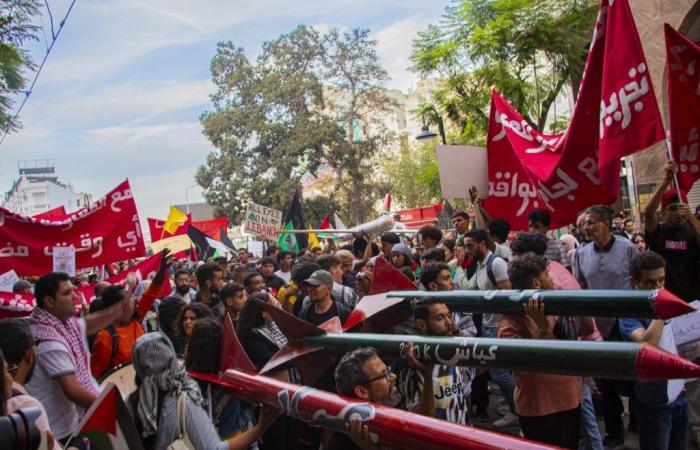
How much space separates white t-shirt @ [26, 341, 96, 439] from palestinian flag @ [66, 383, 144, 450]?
1258 millimetres

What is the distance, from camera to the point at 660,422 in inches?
183

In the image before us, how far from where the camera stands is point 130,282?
235 inches

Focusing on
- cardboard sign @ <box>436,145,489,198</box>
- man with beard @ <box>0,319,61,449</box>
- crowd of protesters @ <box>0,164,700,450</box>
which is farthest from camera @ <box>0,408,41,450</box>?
cardboard sign @ <box>436,145,489,198</box>

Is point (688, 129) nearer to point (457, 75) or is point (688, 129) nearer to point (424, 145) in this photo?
point (457, 75)

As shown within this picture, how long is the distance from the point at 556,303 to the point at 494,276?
298cm

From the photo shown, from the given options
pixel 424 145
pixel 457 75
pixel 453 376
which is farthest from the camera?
pixel 424 145

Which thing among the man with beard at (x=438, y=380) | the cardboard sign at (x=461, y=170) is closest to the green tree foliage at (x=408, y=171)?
the cardboard sign at (x=461, y=170)

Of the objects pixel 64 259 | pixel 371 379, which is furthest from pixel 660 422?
pixel 64 259

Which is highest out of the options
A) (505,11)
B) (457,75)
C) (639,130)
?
(505,11)

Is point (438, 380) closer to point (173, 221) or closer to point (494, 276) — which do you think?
point (494, 276)

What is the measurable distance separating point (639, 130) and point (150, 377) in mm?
3984

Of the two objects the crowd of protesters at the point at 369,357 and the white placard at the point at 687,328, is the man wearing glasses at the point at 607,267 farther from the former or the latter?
the white placard at the point at 687,328

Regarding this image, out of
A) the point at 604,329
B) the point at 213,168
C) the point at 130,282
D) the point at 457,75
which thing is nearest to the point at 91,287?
the point at 130,282

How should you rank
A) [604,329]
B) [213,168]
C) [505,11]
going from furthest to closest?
[213,168] < [505,11] < [604,329]
